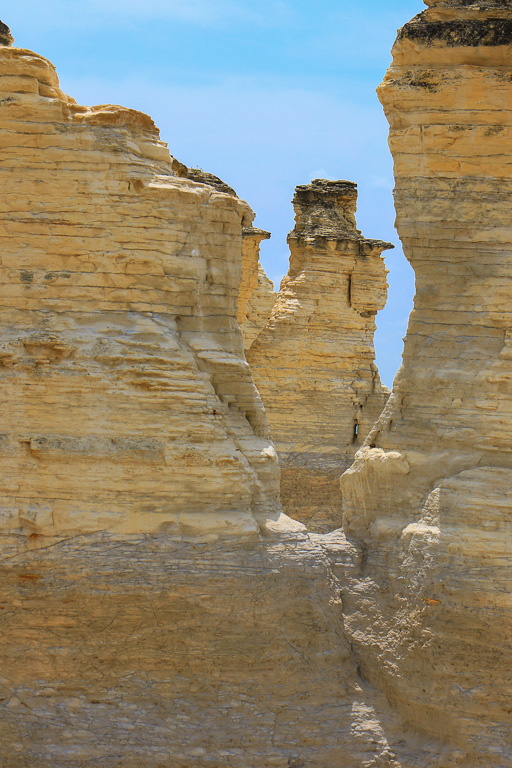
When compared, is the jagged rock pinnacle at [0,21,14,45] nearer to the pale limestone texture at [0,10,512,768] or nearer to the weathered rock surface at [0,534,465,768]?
the pale limestone texture at [0,10,512,768]

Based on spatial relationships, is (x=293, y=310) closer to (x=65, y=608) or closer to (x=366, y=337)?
(x=366, y=337)

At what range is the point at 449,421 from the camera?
9.90 m

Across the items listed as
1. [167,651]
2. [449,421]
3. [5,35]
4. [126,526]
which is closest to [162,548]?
[126,526]

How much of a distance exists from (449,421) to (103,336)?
11.3 feet

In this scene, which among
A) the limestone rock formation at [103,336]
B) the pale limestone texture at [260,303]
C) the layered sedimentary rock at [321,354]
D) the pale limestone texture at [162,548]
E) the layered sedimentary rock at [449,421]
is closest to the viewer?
the layered sedimentary rock at [449,421]

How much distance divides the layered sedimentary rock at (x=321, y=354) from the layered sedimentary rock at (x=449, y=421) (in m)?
8.73

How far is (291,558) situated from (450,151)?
4.27m

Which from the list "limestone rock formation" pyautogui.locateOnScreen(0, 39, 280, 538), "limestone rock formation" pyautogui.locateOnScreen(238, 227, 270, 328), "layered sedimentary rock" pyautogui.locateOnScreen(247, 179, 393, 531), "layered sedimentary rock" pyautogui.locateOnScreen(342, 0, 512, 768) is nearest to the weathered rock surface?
"limestone rock formation" pyautogui.locateOnScreen(0, 39, 280, 538)

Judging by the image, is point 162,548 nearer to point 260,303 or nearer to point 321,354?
point 321,354

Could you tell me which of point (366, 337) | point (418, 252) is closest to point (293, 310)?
point (366, 337)

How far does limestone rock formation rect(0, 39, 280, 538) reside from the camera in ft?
31.9

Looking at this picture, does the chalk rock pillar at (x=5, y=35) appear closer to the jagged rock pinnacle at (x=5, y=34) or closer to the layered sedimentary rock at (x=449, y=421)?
the jagged rock pinnacle at (x=5, y=34)

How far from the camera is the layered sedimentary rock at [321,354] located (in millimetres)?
19234

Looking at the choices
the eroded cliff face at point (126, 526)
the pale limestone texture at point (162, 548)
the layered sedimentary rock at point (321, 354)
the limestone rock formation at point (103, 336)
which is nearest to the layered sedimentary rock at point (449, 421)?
the pale limestone texture at point (162, 548)
